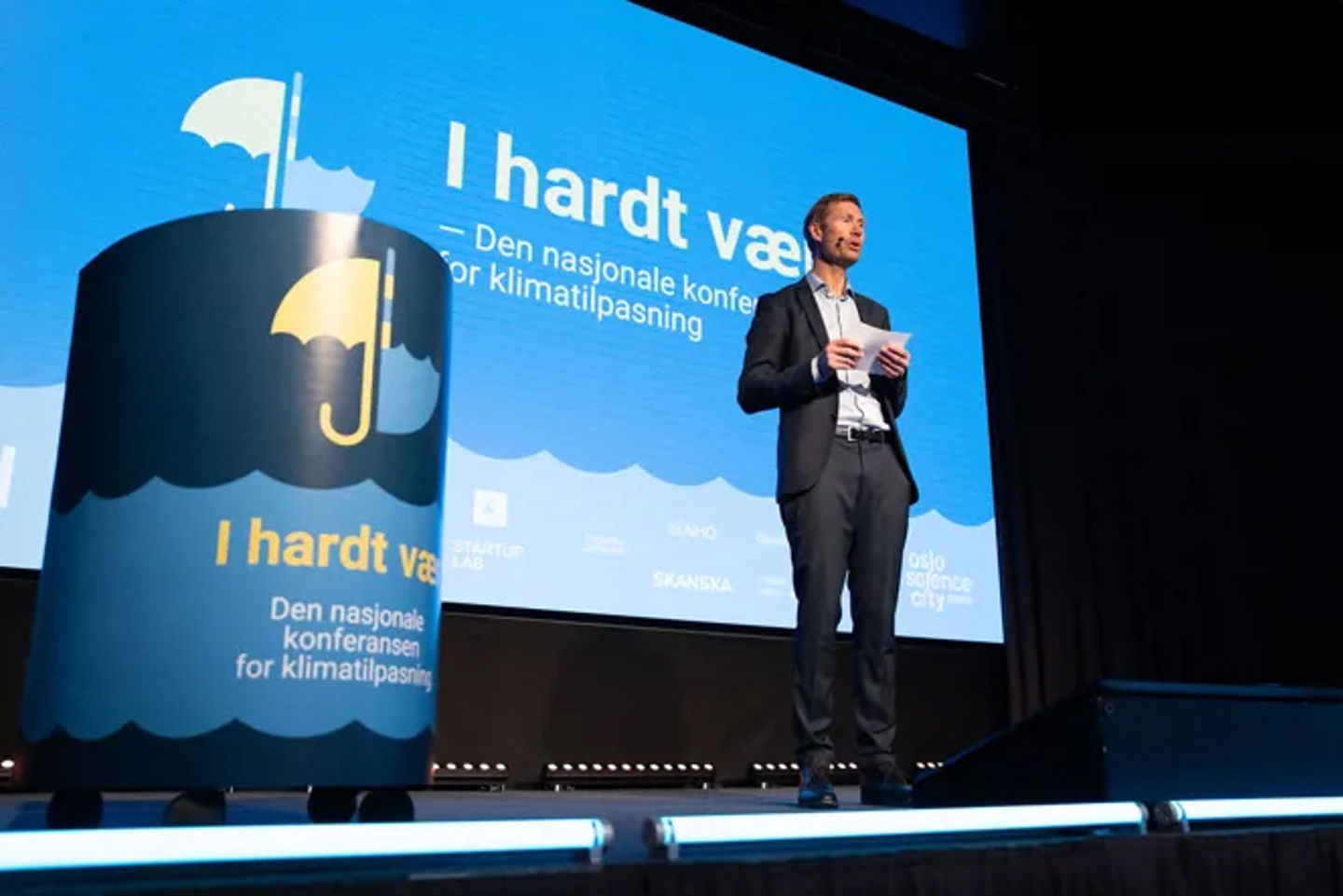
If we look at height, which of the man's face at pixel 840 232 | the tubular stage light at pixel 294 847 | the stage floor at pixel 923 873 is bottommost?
the stage floor at pixel 923 873

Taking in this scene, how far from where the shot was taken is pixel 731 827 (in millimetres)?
869

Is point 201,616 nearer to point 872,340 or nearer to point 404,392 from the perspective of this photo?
point 404,392

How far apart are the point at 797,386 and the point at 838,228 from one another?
0.35 metres

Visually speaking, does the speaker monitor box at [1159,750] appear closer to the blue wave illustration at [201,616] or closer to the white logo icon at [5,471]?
the blue wave illustration at [201,616]

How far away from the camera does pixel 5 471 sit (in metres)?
2.60

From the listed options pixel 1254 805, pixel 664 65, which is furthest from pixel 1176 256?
pixel 1254 805

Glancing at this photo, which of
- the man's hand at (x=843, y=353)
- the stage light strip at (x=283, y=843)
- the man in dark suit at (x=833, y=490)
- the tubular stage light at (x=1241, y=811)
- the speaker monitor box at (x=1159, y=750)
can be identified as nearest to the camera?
A: the stage light strip at (x=283, y=843)

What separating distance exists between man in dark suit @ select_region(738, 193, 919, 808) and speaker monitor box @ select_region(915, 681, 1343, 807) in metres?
0.66

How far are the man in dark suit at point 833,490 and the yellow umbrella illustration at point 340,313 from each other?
3.89ft

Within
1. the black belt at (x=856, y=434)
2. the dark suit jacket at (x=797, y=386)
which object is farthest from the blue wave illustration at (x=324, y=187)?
the black belt at (x=856, y=434)

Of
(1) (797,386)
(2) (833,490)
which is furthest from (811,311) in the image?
(2) (833,490)

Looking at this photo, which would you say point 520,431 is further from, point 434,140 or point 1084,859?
point 1084,859

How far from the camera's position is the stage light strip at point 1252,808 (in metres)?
1.10

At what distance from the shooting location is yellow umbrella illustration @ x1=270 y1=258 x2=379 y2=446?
3.00ft
